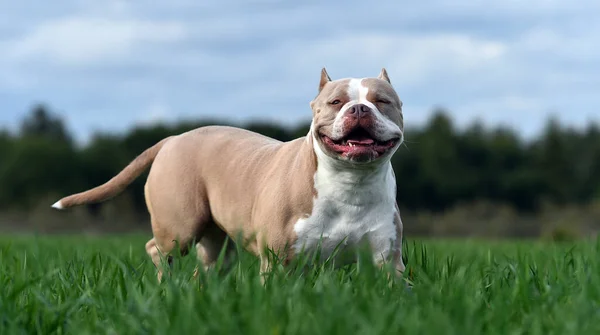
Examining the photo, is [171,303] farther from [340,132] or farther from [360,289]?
[340,132]

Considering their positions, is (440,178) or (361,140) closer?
(361,140)

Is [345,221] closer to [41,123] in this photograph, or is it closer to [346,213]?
[346,213]

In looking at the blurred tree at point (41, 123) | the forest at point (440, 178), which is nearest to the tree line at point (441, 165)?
the forest at point (440, 178)

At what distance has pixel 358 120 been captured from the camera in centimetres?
422

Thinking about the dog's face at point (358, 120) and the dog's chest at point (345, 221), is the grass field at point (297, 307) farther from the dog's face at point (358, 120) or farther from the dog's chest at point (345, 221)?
the dog's face at point (358, 120)

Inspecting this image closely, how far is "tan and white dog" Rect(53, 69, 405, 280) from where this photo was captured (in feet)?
14.2

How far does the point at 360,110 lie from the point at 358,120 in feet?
0.22

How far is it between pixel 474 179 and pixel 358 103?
147 feet

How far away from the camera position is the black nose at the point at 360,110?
4238 mm

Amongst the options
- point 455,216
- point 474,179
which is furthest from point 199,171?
point 474,179

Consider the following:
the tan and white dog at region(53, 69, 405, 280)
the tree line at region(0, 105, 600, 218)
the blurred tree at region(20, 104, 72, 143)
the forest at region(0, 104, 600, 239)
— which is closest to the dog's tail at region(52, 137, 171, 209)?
the tan and white dog at region(53, 69, 405, 280)

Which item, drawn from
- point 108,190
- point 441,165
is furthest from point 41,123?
point 108,190

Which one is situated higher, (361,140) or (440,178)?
(361,140)

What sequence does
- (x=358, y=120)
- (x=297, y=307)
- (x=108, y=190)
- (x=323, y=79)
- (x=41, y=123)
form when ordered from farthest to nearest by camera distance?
(x=41, y=123), (x=108, y=190), (x=323, y=79), (x=358, y=120), (x=297, y=307)
